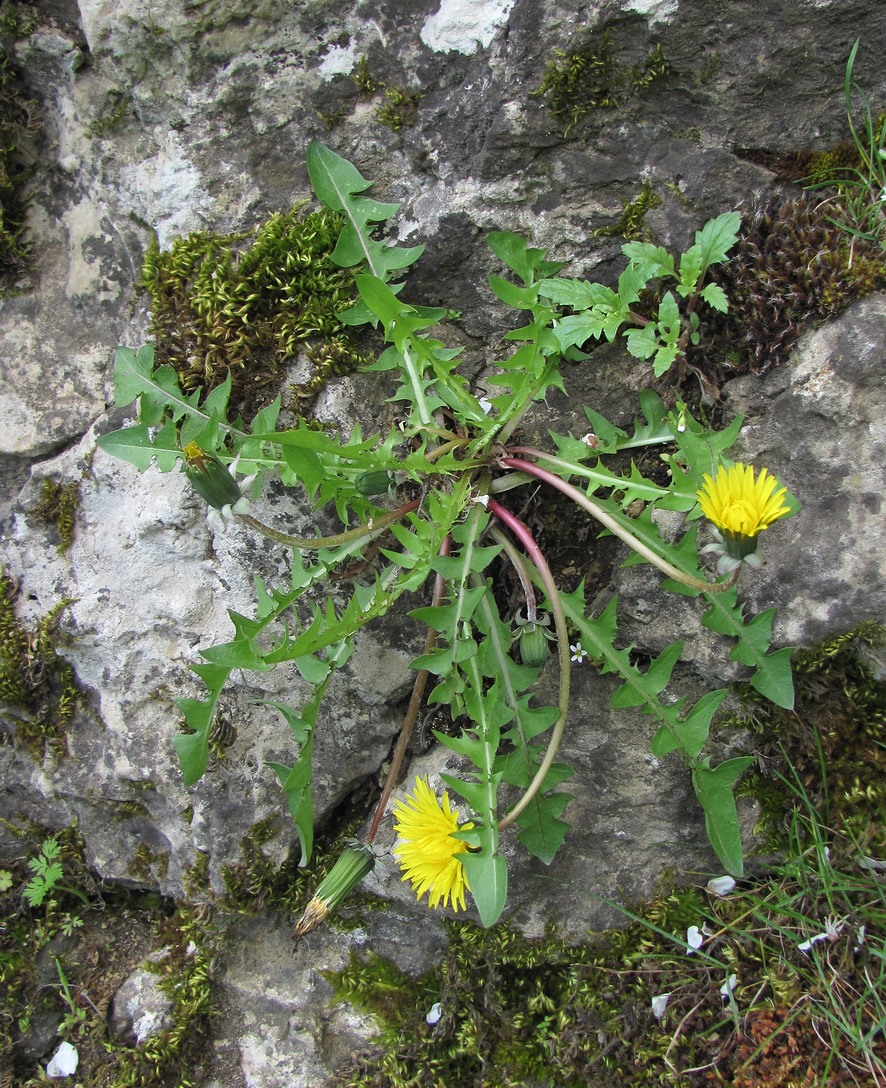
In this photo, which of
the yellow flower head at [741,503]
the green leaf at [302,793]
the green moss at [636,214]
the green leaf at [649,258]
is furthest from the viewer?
the green moss at [636,214]

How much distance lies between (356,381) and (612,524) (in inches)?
38.3

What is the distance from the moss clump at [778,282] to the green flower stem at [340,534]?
1005 mm

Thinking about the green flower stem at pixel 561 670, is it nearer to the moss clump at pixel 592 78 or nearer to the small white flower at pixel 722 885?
the small white flower at pixel 722 885

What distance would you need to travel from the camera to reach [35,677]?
2779 mm

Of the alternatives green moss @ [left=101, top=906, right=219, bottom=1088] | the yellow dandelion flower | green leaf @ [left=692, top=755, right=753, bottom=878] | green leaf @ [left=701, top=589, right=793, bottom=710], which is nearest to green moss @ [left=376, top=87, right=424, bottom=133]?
the yellow dandelion flower

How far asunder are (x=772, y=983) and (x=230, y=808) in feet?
5.69

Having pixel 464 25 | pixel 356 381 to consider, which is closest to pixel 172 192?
pixel 356 381

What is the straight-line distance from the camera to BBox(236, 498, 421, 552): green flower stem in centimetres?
208

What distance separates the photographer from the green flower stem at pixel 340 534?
208cm

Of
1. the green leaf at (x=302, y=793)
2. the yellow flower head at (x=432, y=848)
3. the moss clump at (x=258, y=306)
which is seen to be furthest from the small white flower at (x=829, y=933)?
the moss clump at (x=258, y=306)

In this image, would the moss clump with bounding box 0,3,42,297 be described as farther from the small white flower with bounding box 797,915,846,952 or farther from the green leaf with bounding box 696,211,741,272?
the small white flower with bounding box 797,915,846,952

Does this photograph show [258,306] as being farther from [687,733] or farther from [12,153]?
[687,733]

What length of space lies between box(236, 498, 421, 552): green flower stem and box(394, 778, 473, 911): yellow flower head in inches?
27.5

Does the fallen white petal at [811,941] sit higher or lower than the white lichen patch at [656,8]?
lower
